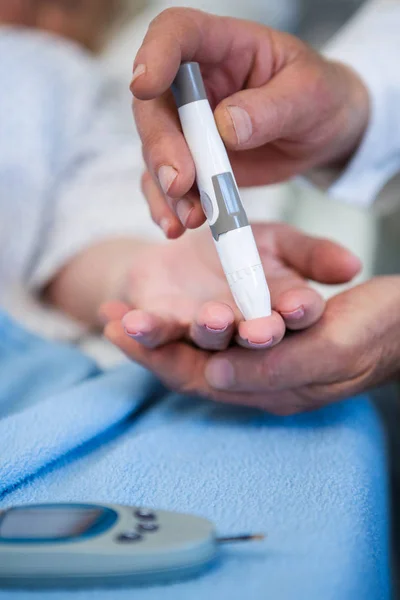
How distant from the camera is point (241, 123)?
1.60 ft

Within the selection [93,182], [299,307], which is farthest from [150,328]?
[93,182]

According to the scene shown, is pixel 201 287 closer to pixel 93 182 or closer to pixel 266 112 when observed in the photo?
pixel 266 112

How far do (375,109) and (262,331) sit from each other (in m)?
0.39

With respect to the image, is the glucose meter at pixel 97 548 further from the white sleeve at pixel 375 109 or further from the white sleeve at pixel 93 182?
the white sleeve at pixel 93 182

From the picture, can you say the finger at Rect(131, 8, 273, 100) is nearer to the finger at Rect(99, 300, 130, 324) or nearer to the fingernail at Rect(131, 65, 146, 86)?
the fingernail at Rect(131, 65, 146, 86)

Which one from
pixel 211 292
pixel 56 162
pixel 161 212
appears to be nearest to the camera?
pixel 161 212

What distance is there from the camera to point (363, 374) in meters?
0.55

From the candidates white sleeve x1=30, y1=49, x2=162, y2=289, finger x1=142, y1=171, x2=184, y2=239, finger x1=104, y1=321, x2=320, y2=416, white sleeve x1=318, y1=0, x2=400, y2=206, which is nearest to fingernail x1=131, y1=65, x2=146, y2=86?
finger x1=142, y1=171, x2=184, y2=239

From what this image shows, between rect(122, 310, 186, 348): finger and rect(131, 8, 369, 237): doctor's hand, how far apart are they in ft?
0.23

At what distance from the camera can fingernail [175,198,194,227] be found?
491 millimetres

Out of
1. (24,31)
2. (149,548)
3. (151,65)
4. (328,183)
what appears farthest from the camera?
(24,31)

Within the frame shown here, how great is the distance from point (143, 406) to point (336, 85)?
345 millimetres

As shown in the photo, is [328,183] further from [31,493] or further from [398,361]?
[31,493]

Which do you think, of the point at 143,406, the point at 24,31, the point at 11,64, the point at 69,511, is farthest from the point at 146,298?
the point at 24,31
